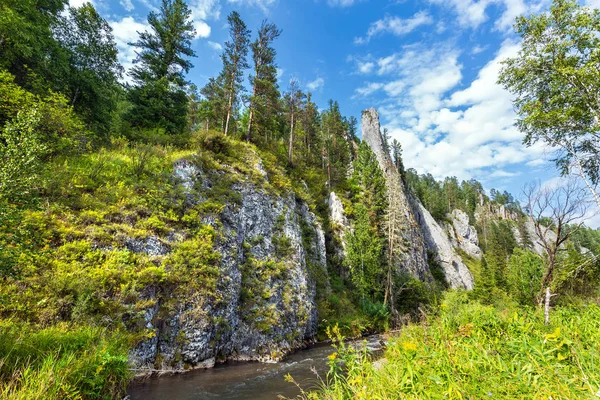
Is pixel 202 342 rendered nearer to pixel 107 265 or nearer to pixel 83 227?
pixel 107 265

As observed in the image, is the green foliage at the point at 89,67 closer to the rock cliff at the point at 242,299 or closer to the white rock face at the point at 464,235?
the rock cliff at the point at 242,299

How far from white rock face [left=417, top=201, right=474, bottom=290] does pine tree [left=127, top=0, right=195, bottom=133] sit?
47249mm

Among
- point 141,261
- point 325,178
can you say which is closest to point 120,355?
point 141,261

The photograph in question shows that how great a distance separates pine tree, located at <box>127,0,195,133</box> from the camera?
20594 mm

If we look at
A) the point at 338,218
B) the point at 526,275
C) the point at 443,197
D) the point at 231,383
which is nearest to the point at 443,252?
the point at 526,275

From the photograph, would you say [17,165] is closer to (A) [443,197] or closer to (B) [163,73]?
(B) [163,73]

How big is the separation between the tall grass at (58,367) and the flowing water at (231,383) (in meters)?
3.15

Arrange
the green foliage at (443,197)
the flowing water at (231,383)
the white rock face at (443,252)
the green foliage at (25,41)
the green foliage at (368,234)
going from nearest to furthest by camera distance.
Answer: the flowing water at (231,383) < the green foliage at (25,41) < the green foliage at (368,234) < the white rock face at (443,252) < the green foliage at (443,197)

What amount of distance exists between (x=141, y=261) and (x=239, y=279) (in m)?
4.95

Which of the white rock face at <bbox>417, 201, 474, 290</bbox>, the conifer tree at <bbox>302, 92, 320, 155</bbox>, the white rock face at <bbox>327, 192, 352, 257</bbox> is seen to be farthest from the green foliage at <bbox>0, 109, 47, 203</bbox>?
the white rock face at <bbox>417, 201, 474, 290</bbox>

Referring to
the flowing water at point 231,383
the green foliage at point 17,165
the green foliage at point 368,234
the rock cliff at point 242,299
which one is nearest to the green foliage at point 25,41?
the rock cliff at point 242,299

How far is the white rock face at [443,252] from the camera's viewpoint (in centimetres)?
4841

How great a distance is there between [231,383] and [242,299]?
4.97m

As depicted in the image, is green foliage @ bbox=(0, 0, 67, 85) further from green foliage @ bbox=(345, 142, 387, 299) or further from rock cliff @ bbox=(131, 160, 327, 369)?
green foliage @ bbox=(345, 142, 387, 299)
